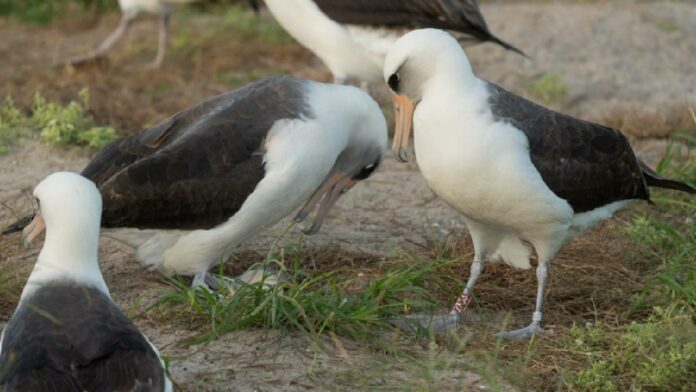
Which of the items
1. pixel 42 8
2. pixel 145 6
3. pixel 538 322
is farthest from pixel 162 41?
pixel 538 322

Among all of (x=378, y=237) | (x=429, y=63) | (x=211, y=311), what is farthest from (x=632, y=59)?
(x=211, y=311)

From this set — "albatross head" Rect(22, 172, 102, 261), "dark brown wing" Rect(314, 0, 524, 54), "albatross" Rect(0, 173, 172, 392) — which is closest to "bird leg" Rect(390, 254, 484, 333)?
"albatross" Rect(0, 173, 172, 392)

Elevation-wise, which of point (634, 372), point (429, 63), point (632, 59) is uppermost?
point (429, 63)

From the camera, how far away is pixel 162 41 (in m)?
11.4

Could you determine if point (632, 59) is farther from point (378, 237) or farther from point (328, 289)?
point (328, 289)

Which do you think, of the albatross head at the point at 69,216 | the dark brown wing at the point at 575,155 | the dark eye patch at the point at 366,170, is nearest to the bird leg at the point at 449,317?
the dark brown wing at the point at 575,155

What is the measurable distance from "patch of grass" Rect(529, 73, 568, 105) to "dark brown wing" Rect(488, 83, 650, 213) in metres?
3.66

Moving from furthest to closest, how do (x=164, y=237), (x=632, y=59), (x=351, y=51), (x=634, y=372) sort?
(x=632, y=59) < (x=351, y=51) < (x=164, y=237) < (x=634, y=372)

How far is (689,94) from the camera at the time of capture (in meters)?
10.4

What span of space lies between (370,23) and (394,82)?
248 centimetres

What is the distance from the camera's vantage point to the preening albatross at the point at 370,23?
8.60 meters

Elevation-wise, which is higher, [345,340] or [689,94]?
[345,340]

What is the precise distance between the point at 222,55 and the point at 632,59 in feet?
11.0

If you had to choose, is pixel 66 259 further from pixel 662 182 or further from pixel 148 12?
pixel 148 12
